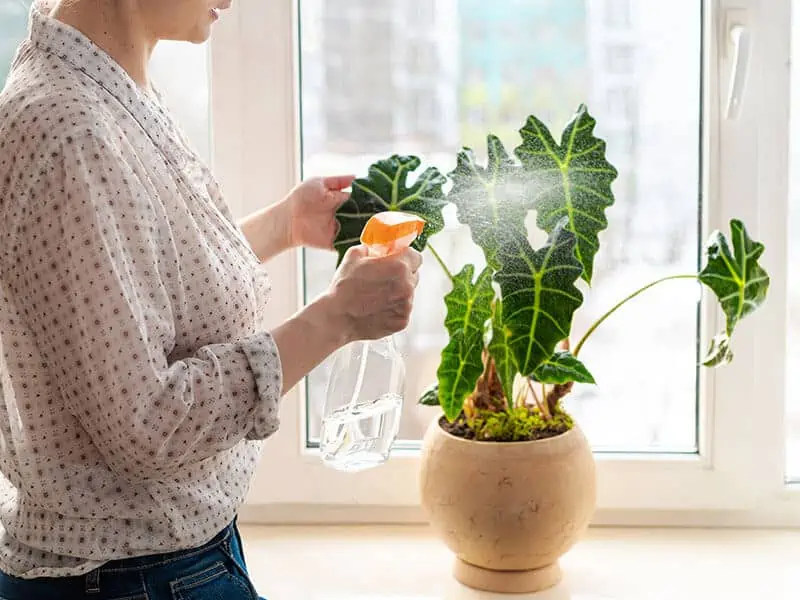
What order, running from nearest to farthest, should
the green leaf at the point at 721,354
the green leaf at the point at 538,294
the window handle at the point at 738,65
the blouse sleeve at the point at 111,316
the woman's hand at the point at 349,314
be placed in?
the blouse sleeve at the point at 111,316, the woman's hand at the point at 349,314, the green leaf at the point at 538,294, the green leaf at the point at 721,354, the window handle at the point at 738,65

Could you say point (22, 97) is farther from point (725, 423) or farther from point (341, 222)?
point (725, 423)

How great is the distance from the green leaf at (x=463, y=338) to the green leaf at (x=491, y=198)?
0.14 ft

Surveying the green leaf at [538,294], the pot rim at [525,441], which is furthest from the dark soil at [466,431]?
the green leaf at [538,294]

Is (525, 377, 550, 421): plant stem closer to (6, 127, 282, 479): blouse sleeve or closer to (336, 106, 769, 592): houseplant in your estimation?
(336, 106, 769, 592): houseplant

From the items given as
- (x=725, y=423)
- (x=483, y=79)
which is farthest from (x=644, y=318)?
(x=483, y=79)

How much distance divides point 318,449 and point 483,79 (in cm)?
60

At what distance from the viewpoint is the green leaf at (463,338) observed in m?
1.30

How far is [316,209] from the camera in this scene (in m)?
1.31

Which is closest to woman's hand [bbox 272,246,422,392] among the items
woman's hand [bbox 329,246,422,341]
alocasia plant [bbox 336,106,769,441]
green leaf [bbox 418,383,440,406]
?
woman's hand [bbox 329,246,422,341]

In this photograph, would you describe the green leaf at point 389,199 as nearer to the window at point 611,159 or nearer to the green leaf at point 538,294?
the green leaf at point 538,294

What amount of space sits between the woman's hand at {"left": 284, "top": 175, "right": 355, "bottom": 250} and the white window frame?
0.24 metres

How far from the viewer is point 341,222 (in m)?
1.30

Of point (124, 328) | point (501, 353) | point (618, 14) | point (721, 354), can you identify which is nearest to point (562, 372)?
point (501, 353)

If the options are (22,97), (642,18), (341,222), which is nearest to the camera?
(22,97)
